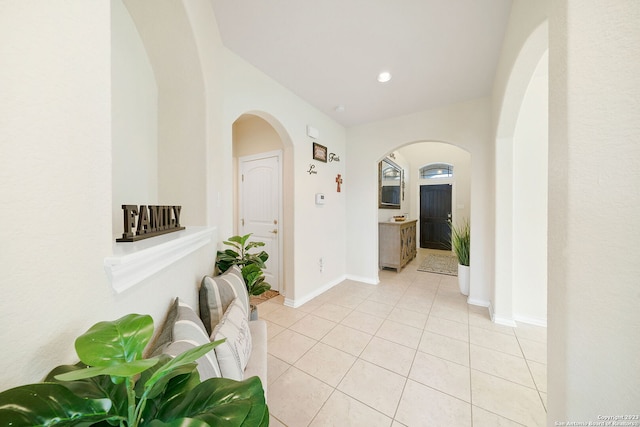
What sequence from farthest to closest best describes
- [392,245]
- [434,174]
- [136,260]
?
[434,174], [392,245], [136,260]

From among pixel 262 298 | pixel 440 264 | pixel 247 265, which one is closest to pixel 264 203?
pixel 262 298

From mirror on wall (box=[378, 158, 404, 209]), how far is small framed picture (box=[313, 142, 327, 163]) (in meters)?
1.68

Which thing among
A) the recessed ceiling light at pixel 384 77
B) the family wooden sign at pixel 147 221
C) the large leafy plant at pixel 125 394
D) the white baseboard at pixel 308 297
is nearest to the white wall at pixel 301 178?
the white baseboard at pixel 308 297

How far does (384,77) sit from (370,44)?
0.52 m

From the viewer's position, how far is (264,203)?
3.32m

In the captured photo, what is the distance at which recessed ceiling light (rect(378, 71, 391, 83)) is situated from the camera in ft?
7.62

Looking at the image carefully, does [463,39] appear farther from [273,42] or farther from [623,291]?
[623,291]

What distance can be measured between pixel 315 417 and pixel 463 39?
297cm

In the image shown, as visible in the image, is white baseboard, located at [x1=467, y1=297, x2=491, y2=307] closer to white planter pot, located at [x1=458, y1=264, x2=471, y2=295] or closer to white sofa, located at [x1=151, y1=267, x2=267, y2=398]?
white planter pot, located at [x1=458, y1=264, x2=471, y2=295]

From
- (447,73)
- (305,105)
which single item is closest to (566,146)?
(447,73)

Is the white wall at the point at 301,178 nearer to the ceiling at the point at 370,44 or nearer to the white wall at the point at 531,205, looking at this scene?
the ceiling at the point at 370,44

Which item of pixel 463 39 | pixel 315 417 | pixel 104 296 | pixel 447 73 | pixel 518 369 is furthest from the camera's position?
pixel 447 73

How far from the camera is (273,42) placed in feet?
6.29

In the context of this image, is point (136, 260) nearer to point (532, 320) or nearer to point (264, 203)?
point (264, 203)
